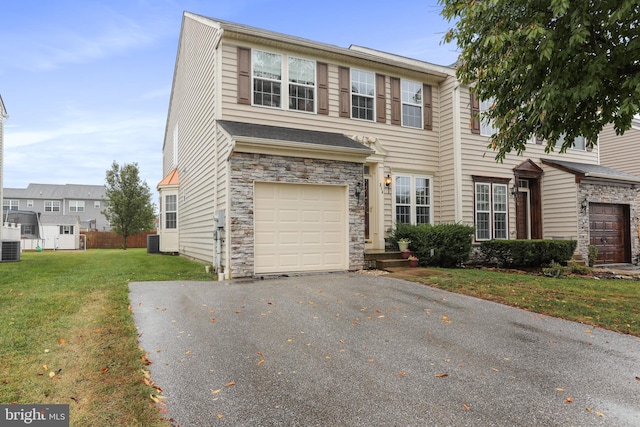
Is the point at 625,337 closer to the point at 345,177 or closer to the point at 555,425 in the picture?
the point at 555,425

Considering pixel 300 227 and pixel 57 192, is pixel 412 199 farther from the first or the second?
pixel 57 192

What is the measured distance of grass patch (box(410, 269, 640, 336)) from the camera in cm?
537

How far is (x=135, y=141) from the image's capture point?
32.8m

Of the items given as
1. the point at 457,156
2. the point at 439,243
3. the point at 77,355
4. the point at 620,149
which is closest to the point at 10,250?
the point at 77,355

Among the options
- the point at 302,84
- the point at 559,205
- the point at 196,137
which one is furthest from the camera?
the point at 559,205

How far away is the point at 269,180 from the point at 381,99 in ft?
16.2

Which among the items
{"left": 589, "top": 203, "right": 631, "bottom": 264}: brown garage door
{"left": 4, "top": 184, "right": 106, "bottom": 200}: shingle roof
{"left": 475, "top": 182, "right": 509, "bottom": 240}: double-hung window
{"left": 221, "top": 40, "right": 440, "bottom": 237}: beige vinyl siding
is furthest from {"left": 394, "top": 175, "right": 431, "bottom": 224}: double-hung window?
{"left": 4, "top": 184, "right": 106, "bottom": 200}: shingle roof

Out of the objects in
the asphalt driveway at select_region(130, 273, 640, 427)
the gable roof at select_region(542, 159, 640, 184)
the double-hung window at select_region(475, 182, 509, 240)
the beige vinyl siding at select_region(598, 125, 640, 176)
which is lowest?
the asphalt driveway at select_region(130, 273, 640, 427)

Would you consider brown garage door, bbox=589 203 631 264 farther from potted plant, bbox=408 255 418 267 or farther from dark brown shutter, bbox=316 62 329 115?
dark brown shutter, bbox=316 62 329 115

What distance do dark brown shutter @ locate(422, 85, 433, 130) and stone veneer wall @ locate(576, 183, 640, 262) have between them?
548 cm

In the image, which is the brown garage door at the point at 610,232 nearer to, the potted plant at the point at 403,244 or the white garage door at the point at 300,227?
the potted plant at the point at 403,244

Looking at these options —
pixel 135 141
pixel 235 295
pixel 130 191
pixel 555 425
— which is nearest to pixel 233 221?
pixel 235 295

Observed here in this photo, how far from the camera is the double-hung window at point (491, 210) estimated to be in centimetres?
1196

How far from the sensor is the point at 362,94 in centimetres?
1099
